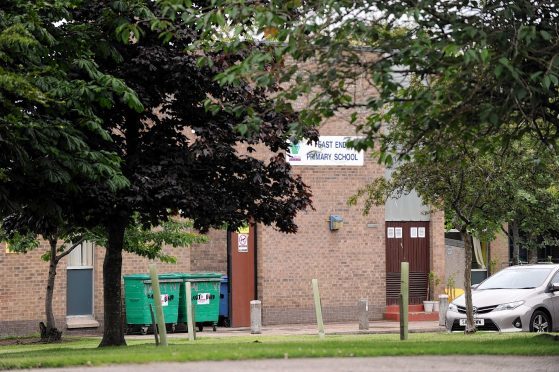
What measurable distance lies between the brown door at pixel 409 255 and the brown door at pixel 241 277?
4.55 meters

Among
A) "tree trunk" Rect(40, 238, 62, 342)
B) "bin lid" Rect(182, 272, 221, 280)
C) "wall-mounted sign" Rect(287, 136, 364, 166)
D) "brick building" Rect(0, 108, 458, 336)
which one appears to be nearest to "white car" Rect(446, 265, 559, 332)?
"bin lid" Rect(182, 272, 221, 280)

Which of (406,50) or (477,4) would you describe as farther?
(477,4)

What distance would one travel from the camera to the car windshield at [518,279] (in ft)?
71.9

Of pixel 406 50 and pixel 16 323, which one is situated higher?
pixel 406 50

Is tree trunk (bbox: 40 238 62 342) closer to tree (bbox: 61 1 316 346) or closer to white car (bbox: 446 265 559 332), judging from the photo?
tree (bbox: 61 1 316 346)

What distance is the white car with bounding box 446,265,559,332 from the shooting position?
69.1 feet

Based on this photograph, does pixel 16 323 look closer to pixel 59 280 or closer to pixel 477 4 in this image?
pixel 59 280

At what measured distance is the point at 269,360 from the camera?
12.3 metres

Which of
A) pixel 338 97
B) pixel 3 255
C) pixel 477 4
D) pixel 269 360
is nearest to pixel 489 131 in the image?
pixel 477 4

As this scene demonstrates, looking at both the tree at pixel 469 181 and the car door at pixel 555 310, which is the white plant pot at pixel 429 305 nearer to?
the tree at pixel 469 181

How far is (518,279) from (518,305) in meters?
1.38

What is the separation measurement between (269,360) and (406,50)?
3712 millimetres

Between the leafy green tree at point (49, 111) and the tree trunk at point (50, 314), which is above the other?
the leafy green tree at point (49, 111)

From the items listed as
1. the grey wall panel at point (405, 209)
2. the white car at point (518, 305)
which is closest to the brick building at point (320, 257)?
the grey wall panel at point (405, 209)
